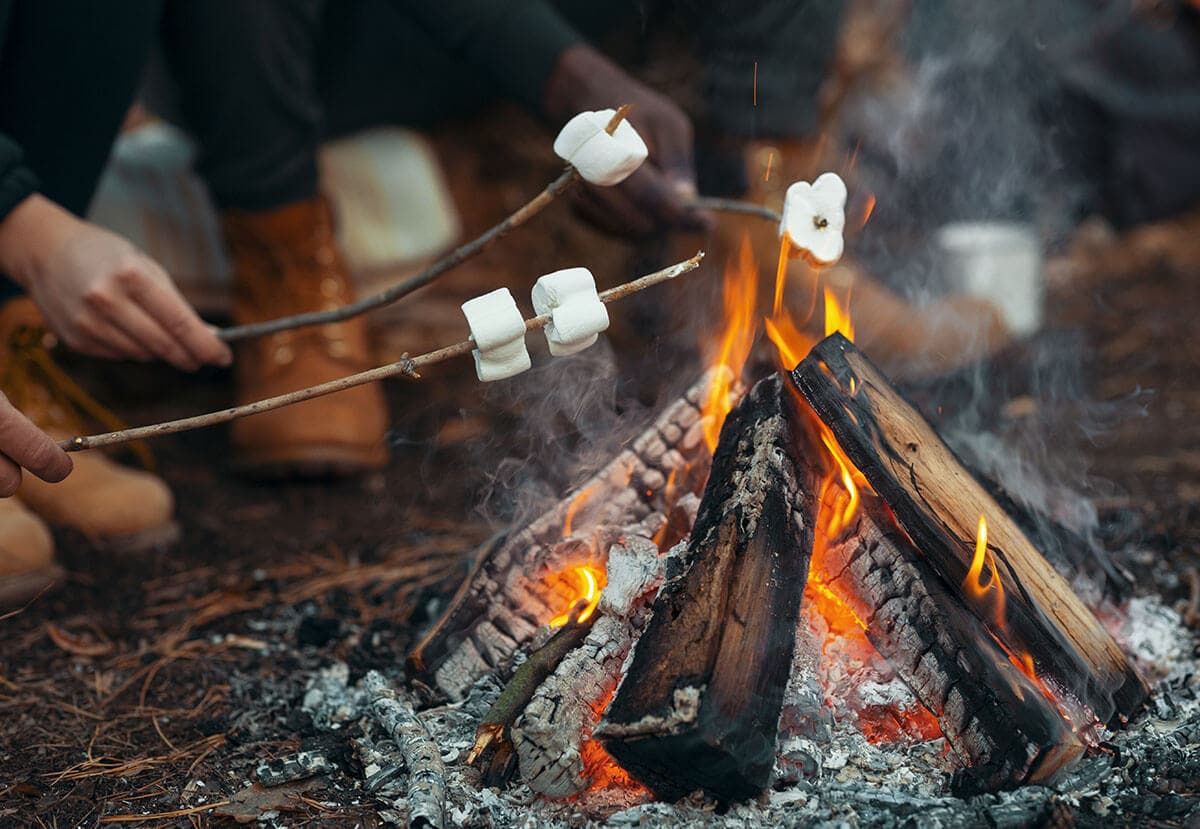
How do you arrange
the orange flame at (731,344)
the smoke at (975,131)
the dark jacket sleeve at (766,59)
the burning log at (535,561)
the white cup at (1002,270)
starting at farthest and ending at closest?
the smoke at (975,131)
the white cup at (1002,270)
the dark jacket sleeve at (766,59)
the orange flame at (731,344)
the burning log at (535,561)

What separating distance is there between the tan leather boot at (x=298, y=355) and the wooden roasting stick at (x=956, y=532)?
4.99 ft

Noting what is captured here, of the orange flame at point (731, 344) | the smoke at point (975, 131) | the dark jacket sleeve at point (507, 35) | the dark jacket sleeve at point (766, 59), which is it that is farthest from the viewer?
the smoke at point (975, 131)

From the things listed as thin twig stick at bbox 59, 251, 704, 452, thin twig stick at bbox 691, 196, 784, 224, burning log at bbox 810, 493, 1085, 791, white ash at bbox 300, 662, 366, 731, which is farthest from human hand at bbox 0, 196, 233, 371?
burning log at bbox 810, 493, 1085, 791

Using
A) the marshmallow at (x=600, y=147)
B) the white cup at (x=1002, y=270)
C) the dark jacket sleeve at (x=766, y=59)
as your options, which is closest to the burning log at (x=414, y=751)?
the marshmallow at (x=600, y=147)

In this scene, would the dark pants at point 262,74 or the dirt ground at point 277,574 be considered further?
the dark pants at point 262,74

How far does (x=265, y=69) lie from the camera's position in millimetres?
2617

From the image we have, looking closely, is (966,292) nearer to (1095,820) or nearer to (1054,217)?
(1054,217)

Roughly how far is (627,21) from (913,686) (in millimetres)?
2526

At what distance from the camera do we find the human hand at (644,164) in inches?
86.1

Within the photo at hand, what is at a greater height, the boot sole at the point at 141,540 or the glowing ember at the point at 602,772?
the boot sole at the point at 141,540

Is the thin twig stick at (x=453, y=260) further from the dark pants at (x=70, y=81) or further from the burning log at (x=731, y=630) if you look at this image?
the dark pants at (x=70, y=81)

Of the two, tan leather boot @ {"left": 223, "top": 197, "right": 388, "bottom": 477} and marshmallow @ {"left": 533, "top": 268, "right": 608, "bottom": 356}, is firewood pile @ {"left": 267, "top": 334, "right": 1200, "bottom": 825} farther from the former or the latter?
tan leather boot @ {"left": 223, "top": 197, "right": 388, "bottom": 477}

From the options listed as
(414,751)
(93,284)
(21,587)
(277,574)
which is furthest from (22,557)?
(414,751)

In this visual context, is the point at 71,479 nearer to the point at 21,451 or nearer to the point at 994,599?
the point at 21,451
